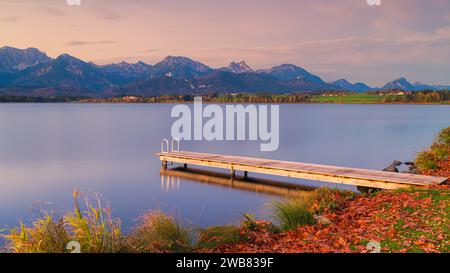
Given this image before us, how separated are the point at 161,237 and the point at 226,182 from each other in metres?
14.7

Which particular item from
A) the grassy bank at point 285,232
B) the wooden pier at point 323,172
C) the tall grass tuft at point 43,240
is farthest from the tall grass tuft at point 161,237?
the wooden pier at point 323,172

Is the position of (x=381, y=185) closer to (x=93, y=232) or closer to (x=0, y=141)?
(x=93, y=232)

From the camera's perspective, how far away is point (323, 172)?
766 inches

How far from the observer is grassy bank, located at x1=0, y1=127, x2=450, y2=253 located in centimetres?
746

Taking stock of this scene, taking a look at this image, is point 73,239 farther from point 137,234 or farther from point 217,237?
point 217,237

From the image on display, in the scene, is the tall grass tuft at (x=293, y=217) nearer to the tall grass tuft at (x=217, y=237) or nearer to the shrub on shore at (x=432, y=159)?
the tall grass tuft at (x=217, y=237)

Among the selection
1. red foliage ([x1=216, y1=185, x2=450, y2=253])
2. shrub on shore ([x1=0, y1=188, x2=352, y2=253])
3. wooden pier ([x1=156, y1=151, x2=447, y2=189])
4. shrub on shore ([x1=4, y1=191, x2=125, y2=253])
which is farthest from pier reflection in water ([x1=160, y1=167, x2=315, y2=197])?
shrub on shore ([x1=4, y1=191, x2=125, y2=253])

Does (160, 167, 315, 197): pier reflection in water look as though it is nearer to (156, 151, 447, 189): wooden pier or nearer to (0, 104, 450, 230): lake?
(0, 104, 450, 230): lake

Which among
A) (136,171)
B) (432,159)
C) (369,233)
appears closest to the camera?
(369,233)

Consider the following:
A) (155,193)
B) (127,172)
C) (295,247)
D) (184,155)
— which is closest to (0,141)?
(127,172)

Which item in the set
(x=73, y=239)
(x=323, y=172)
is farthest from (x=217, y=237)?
(x=323, y=172)

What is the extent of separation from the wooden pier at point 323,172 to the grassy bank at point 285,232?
172 inches

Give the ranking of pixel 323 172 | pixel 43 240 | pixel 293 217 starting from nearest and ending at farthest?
pixel 43 240, pixel 293 217, pixel 323 172

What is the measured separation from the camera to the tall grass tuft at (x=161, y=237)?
8.11m
